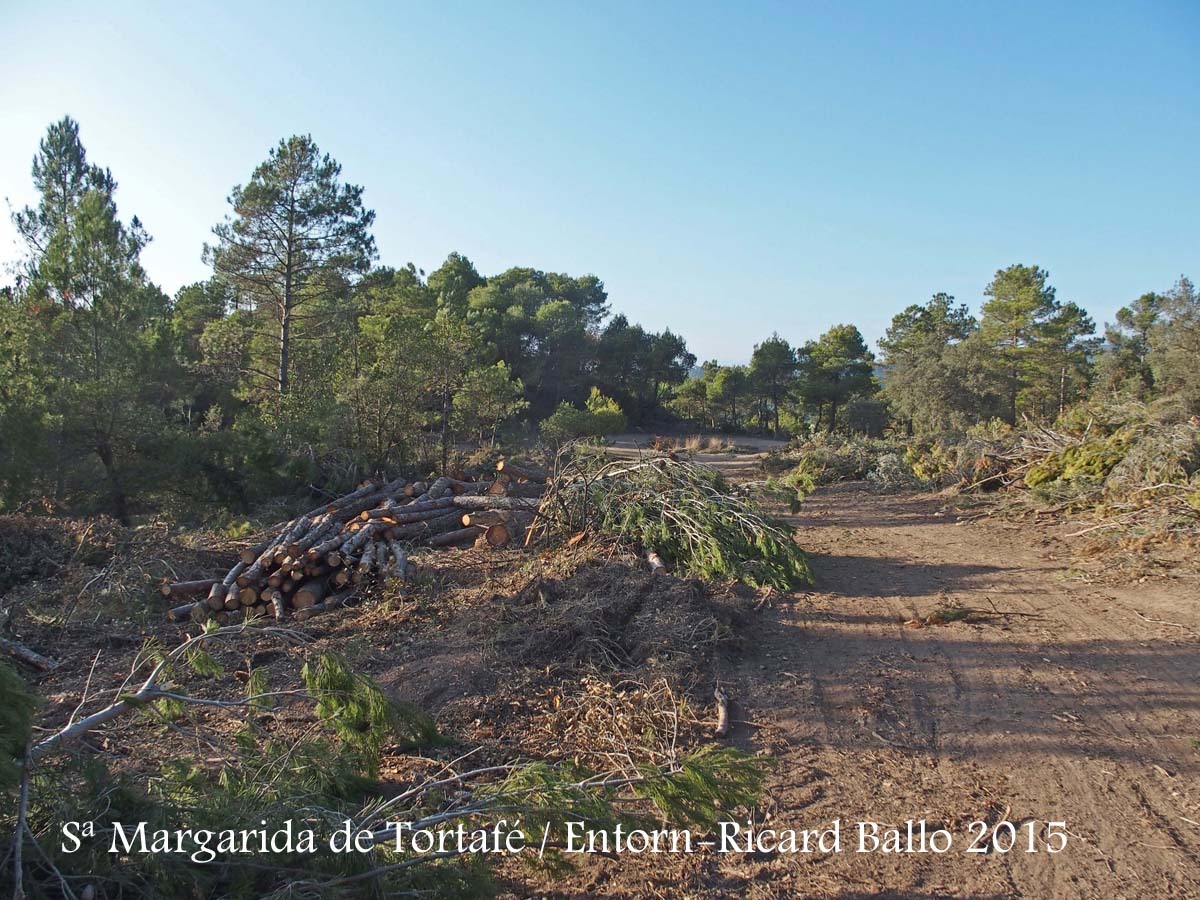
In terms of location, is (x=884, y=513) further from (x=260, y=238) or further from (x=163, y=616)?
(x=260, y=238)

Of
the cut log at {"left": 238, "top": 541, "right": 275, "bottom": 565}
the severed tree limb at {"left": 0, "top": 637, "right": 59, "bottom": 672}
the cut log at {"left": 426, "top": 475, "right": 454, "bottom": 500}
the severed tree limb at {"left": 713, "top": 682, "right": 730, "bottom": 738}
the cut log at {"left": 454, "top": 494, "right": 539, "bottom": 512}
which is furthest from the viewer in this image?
the cut log at {"left": 426, "top": 475, "right": 454, "bottom": 500}

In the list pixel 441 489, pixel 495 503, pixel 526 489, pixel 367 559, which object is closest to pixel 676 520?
pixel 495 503

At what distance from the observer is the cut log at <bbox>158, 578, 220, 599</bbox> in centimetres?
603

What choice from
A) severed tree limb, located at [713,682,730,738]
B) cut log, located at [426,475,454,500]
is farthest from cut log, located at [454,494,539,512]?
severed tree limb, located at [713,682,730,738]

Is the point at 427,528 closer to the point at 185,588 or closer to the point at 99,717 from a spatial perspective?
the point at 185,588

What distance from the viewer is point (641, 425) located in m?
34.6

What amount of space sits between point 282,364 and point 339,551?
34.2ft

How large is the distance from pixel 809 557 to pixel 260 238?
47.6 feet

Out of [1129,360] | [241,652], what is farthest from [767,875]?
[1129,360]

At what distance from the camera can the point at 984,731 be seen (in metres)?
3.54

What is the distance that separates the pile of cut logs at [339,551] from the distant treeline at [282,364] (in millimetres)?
3372

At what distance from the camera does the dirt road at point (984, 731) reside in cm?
256

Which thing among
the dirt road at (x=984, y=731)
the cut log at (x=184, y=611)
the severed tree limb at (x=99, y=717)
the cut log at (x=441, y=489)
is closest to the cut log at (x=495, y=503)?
the cut log at (x=441, y=489)

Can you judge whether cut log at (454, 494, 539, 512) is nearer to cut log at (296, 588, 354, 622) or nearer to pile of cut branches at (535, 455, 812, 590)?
pile of cut branches at (535, 455, 812, 590)
